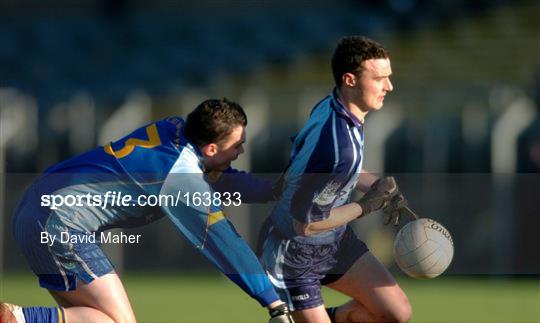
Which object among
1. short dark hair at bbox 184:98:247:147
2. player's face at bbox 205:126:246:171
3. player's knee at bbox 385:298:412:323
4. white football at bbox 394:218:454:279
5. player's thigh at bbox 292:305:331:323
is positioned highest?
short dark hair at bbox 184:98:247:147

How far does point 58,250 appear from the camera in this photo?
6391mm

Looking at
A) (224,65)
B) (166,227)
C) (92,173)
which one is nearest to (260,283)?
(92,173)

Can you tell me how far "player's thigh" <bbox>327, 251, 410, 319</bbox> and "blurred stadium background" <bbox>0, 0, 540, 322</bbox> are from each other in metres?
1.83

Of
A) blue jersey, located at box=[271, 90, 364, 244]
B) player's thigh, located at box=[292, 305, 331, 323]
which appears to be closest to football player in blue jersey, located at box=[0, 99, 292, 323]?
blue jersey, located at box=[271, 90, 364, 244]

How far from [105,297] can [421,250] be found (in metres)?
1.74

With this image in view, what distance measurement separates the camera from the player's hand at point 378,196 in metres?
6.76

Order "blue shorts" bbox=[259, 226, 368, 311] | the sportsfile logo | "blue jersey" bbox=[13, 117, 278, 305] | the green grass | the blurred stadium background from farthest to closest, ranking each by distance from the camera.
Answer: the blurred stadium background < the green grass < "blue shorts" bbox=[259, 226, 368, 311] < the sportsfile logo < "blue jersey" bbox=[13, 117, 278, 305]

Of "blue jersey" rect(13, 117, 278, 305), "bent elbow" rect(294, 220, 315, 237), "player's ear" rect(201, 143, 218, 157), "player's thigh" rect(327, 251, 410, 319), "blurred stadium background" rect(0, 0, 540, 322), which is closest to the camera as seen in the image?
"blue jersey" rect(13, 117, 278, 305)

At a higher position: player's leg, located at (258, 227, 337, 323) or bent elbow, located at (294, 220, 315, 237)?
bent elbow, located at (294, 220, 315, 237)

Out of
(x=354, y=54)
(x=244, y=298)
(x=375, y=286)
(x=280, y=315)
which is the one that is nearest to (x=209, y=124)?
(x=354, y=54)

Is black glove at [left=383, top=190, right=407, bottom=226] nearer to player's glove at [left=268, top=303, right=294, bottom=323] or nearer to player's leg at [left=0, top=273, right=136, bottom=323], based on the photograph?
player's glove at [left=268, top=303, right=294, bottom=323]

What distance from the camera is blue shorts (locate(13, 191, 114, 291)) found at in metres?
6.37

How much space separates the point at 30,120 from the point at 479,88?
489cm

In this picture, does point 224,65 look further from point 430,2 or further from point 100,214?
point 100,214
